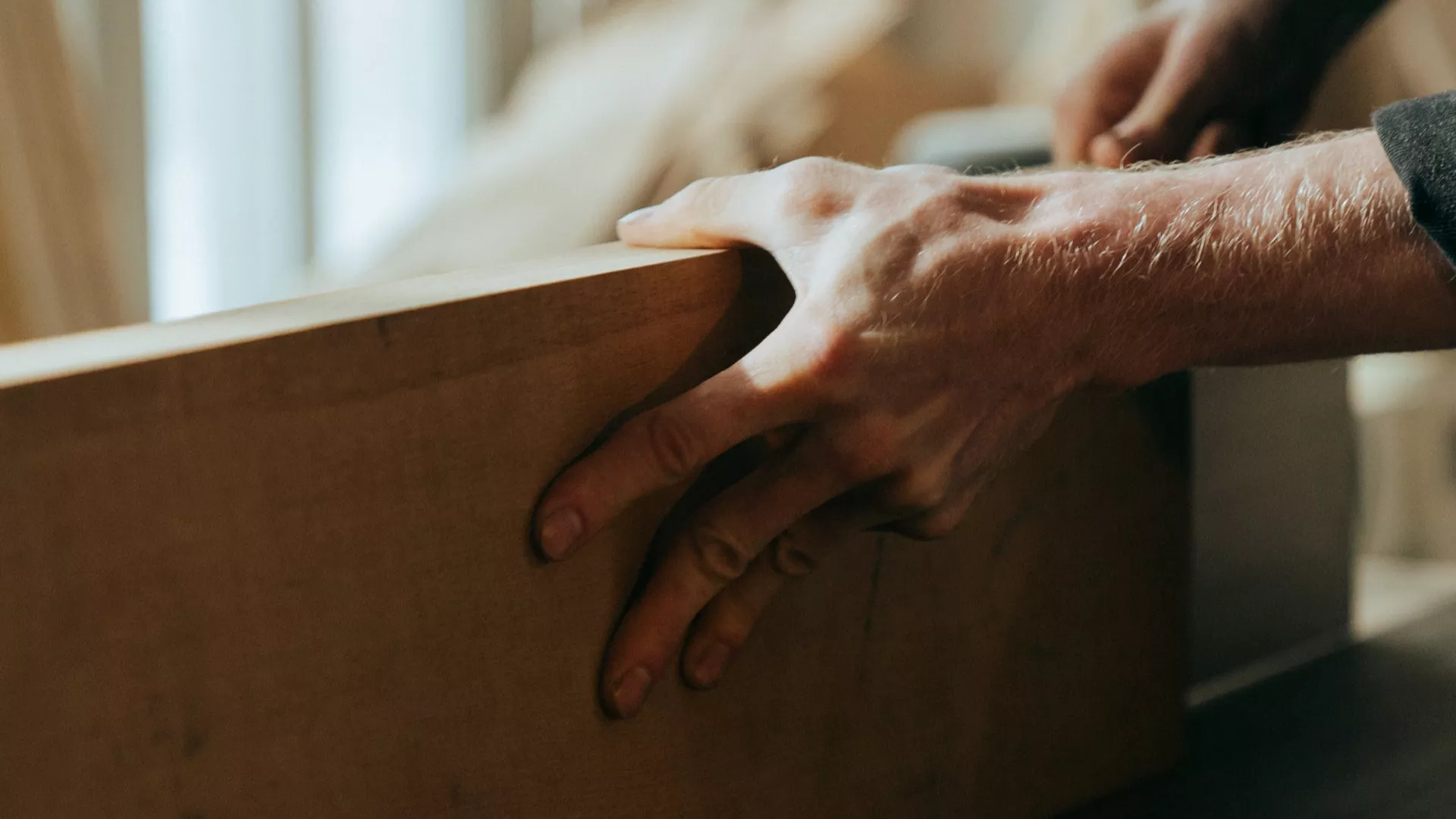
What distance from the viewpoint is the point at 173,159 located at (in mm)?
2414

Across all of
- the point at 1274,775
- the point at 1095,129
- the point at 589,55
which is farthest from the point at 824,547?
the point at 589,55

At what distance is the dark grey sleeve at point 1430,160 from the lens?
0.57 meters

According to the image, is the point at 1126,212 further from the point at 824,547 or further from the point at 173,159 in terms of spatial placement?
the point at 173,159

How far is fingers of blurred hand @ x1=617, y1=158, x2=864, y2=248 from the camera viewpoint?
57 centimetres

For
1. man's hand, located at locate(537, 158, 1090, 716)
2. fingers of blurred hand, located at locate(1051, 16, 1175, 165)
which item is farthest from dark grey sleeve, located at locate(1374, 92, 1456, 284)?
fingers of blurred hand, located at locate(1051, 16, 1175, 165)

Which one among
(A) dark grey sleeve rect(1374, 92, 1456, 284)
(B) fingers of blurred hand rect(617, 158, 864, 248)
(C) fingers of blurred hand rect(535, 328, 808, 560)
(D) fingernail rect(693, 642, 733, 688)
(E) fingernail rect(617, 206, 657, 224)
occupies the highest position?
(A) dark grey sleeve rect(1374, 92, 1456, 284)

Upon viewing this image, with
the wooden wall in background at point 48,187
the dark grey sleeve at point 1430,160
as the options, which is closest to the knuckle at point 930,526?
the dark grey sleeve at point 1430,160

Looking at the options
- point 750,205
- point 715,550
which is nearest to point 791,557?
point 715,550

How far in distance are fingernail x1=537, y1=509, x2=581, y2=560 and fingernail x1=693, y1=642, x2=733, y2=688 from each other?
0.10 metres

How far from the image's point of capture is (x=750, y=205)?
1.90 feet

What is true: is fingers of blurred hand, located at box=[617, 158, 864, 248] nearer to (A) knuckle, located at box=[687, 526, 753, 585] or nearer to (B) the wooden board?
(B) the wooden board

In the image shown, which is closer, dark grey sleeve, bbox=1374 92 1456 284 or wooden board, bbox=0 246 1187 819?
wooden board, bbox=0 246 1187 819

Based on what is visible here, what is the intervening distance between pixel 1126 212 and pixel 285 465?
39 cm

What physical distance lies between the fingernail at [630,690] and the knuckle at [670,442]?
90mm
